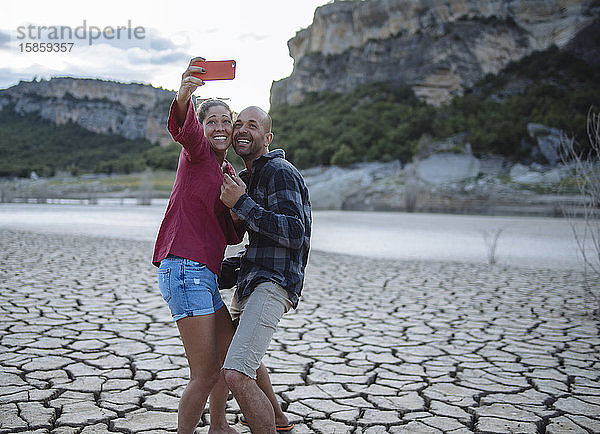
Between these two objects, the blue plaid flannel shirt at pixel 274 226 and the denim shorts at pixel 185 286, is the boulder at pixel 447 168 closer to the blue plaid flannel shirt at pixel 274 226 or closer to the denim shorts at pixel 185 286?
the blue plaid flannel shirt at pixel 274 226

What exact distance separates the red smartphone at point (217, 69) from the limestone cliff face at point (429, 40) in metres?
63.3

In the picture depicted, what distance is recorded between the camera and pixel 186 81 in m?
2.19

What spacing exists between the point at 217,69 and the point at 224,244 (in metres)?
0.77

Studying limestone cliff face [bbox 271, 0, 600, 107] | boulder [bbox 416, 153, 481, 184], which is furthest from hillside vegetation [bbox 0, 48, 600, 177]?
limestone cliff face [bbox 271, 0, 600, 107]

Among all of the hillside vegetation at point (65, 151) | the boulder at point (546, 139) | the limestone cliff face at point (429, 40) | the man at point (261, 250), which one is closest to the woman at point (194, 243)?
the man at point (261, 250)

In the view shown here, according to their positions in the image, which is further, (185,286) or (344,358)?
(344,358)

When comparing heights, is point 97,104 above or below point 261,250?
above

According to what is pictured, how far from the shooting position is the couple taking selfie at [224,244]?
221cm

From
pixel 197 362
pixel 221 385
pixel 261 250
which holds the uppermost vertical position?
pixel 261 250

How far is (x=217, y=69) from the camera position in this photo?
2250mm

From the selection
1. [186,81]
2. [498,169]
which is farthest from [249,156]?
[498,169]

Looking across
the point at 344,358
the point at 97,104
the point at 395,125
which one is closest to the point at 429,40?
the point at 395,125

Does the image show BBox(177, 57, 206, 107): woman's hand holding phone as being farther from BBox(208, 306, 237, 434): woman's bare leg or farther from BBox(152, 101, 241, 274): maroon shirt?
BBox(208, 306, 237, 434): woman's bare leg

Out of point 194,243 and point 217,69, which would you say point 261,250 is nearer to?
point 194,243
